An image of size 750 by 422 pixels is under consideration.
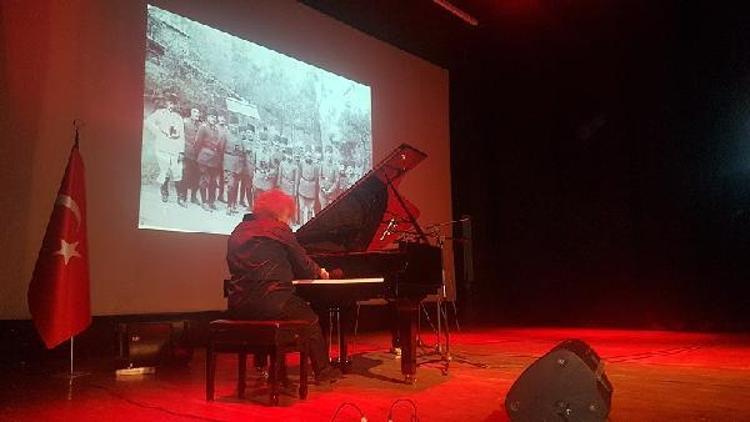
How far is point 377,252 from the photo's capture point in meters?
3.63

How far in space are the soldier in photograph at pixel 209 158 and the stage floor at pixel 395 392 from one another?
1.51 meters

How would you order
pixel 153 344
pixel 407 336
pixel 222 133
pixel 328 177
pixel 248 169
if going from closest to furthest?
pixel 407 336, pixel 153 344, pixel 222 133, pixel 248 169, pixel 328 177

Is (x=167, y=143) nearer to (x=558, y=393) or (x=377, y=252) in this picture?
(x=377, y=252)

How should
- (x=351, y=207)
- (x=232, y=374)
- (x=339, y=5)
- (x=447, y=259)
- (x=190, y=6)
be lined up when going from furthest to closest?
1. (x=447, y=259)
2. (x=339, y=5)
3. (x=190, y=6)
4. (x=232, y=374)
5. (x=351, y=207)

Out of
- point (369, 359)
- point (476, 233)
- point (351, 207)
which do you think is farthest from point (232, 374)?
point (476, 233)

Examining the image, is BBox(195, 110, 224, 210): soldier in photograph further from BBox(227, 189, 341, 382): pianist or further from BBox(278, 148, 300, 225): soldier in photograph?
BBox(227, 189, 341, 382): pianist

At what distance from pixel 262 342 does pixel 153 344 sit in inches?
70.9

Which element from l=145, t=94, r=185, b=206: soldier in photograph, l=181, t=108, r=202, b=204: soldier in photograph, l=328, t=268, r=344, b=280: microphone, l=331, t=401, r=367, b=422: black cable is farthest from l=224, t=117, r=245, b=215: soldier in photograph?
l=331, t=401, r=367, b=422: black cable

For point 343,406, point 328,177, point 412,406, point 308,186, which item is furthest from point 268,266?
point 328,177

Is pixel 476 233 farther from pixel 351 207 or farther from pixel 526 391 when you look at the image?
pixel 526 391

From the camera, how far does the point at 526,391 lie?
211cm

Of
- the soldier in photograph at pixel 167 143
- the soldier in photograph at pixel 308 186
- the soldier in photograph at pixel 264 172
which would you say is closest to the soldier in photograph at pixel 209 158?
the soldier in photograph at pixel 167 143

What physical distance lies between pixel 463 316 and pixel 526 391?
681 centimetres

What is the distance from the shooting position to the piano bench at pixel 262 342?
3.09 m
